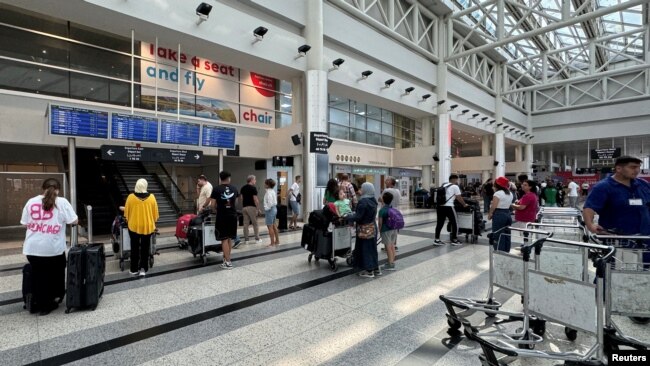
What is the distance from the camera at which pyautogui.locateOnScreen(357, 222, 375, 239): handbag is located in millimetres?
4883

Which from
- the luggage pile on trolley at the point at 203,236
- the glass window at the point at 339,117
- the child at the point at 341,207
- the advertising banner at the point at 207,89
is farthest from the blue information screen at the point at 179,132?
the glass window at the point at 339,117

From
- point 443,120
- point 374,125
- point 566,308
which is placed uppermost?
point 374,125

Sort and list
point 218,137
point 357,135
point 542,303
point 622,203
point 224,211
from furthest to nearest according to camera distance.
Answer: point 357,135 → point 218,137 → point 224,211 → point 622,203 → point 542,303

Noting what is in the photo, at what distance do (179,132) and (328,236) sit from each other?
20.0 ft

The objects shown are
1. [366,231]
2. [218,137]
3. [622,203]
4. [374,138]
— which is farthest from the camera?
[374,138]

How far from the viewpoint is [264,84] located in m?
14.6

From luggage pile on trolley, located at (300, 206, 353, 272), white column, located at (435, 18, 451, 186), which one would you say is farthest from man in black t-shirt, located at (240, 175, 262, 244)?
white column, located at (435, 18, 451, 186)

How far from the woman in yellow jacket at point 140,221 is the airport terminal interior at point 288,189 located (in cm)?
28

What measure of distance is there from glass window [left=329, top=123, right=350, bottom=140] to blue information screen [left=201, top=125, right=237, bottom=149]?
7.54 metres

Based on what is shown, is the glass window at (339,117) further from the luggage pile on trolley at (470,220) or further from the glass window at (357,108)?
the luggage pile on trolley at (470,220)

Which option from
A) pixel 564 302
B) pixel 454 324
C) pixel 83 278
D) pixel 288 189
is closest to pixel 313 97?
pixel 288 189

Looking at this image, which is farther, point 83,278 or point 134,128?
point 134,128

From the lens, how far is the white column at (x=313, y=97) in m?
10.8

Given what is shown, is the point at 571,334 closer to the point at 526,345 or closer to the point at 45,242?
the point at 526,345
